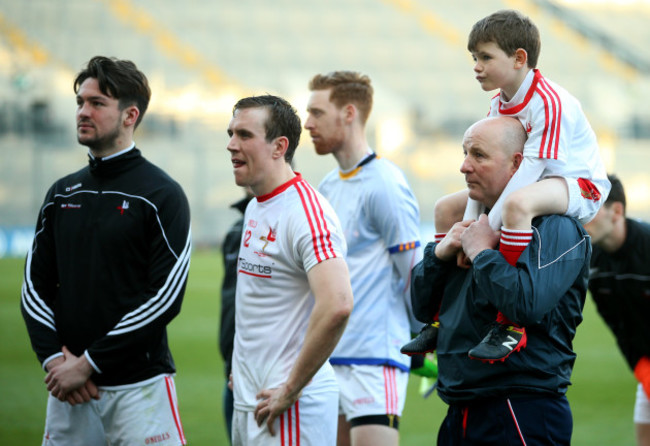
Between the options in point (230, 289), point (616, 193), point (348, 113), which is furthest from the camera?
point (230, 289)

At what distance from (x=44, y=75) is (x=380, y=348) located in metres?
27.1

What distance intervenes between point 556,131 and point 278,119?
1106 mm

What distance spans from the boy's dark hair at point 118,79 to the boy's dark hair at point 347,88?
1.35 meters

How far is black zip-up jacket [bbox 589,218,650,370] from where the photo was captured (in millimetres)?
5047

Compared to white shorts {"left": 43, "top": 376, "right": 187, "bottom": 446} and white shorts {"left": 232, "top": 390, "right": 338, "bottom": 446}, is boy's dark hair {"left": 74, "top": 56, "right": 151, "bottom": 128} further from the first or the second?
white shorts {"left": 232, "top": 390, "right": 338, "bottom": 446}

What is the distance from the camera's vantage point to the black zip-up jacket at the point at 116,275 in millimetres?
3445

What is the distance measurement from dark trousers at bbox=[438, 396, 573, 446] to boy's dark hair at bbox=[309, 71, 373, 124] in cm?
237

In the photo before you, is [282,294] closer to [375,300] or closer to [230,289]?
[375,300]

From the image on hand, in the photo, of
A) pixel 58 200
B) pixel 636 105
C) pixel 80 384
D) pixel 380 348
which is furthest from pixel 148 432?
pixel 636 105

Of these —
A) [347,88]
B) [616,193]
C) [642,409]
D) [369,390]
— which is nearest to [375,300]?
[369,390]

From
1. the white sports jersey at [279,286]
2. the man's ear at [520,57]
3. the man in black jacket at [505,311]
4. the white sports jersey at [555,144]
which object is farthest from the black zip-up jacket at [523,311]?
the man's ear at [520,57]

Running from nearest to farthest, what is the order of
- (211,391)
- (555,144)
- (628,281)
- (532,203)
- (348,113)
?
(532,203) < (555,144) < (348,113) < (628,281) < (211,391)

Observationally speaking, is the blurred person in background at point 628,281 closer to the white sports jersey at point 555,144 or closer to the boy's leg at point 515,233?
the white sports jersey at point 555,144

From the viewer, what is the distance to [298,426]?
314 centimetres
